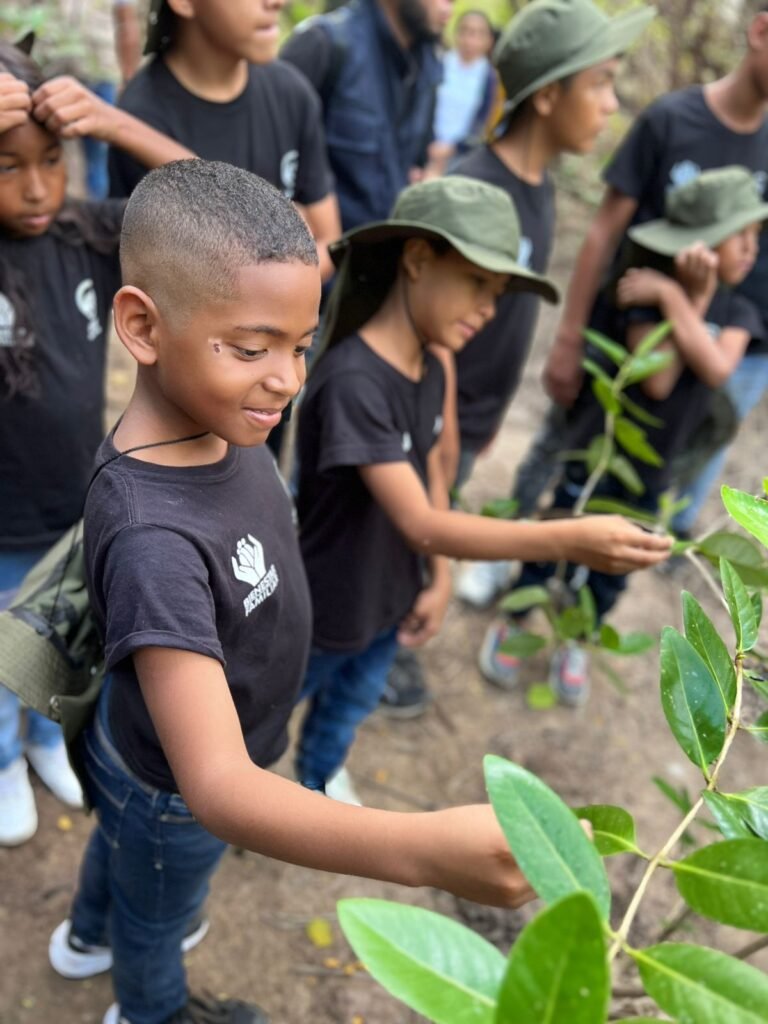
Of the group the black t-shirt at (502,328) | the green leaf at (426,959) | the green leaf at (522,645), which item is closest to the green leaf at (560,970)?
the green leaf at (426,959)

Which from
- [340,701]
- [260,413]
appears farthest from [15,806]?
[260,413]

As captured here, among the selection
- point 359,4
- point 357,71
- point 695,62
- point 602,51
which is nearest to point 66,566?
point 602,51

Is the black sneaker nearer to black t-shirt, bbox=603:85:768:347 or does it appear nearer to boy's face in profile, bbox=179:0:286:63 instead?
black t-shirt, bbox=603:85:768:347

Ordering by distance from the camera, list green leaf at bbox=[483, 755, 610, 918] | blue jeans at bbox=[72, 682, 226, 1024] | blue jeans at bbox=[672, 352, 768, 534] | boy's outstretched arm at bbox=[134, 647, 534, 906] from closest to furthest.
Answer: green leaf at bbox=[483, 755, 610, 918]
boy's outstretched arm at bbox=[134, 647, 534, 906]
blue jeans at bbox=[72, 682, 226, 1024]
blue jeans at bbox=[672, 352, 768, 534]

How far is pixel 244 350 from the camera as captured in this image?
3.35ft

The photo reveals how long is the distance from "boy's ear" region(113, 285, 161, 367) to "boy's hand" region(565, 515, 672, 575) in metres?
0.80

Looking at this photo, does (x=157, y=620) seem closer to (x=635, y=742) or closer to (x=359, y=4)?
(x=635, y=742)

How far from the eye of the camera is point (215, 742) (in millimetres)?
895

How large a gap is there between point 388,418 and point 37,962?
147 centimetres

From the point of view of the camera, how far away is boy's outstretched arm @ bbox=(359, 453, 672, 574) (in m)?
1.47

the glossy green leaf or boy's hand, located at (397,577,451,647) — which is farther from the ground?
the glossy green leaf

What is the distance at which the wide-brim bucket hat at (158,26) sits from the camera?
1.96 metres

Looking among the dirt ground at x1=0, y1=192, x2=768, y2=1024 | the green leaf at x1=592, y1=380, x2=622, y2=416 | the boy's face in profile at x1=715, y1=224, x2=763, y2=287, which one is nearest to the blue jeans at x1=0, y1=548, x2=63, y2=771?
the dirt ground at x1=0, y1=192, x2=768, y2=1024

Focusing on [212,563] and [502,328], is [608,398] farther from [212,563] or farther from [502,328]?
[212,563]
